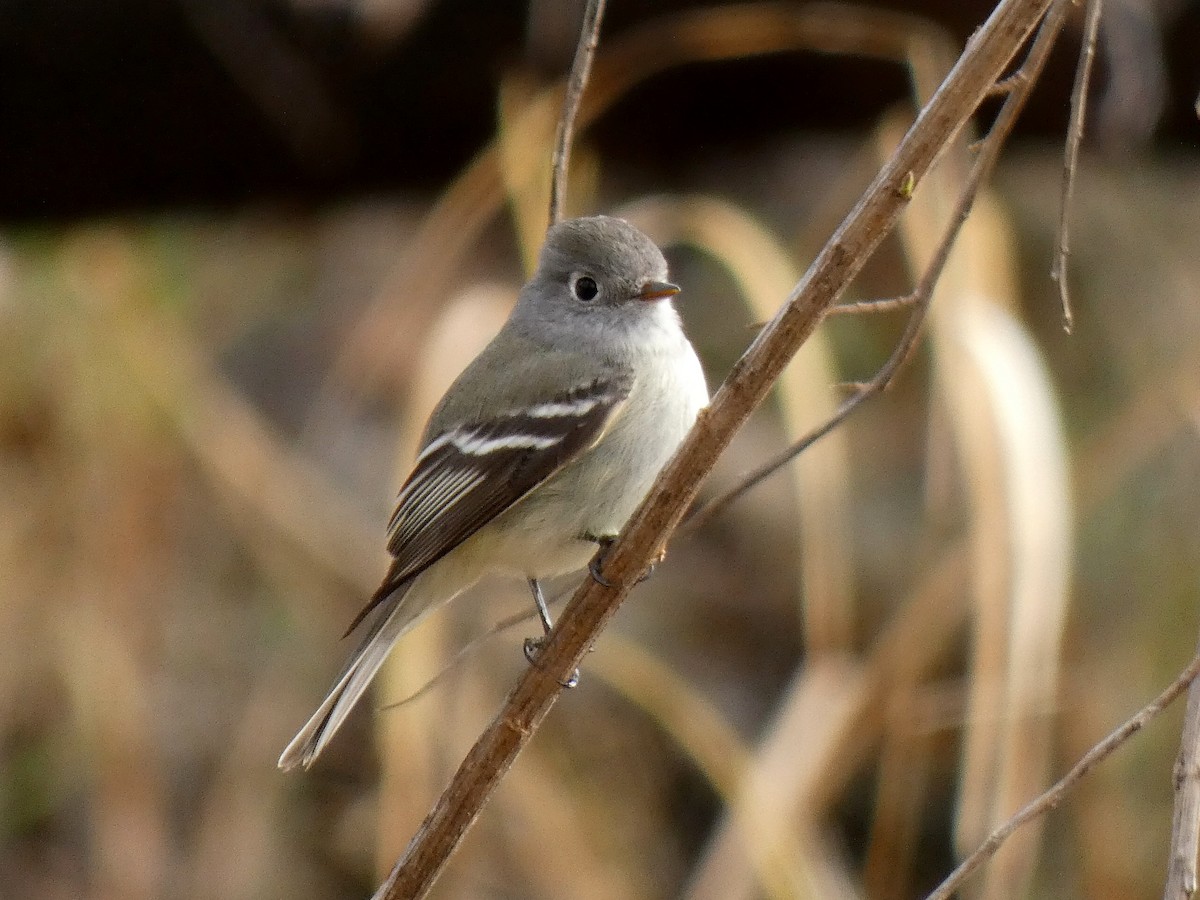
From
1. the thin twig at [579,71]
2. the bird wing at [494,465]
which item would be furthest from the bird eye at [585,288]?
the thin twig at [579,71]

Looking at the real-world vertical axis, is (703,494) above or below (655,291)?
below

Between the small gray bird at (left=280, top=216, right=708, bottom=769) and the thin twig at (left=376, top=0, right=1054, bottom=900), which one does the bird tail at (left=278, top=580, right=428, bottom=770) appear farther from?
the thin twig at (left=376, top=0, right=1054, bottom=900)

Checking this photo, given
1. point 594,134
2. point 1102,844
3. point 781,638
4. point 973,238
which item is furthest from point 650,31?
point 1102,844

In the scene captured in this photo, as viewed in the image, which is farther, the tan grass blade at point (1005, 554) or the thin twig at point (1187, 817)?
the tan grass blade at point (1005, 554)

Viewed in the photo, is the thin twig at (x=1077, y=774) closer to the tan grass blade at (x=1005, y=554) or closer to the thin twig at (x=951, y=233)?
the thin twig at (x=951, y=233)

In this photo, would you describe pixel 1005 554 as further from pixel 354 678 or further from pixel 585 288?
pixel 354 678

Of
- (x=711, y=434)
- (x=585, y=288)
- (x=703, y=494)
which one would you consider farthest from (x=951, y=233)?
(x=703, y=494)

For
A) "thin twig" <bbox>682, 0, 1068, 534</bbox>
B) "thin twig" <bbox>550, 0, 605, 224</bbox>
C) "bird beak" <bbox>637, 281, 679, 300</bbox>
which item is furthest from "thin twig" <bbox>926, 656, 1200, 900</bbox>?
"bird beak" <bbox>637, 281, 679, 300</bbox>
